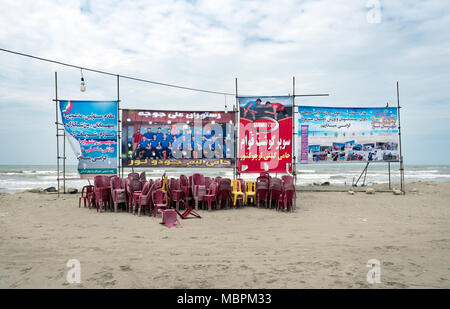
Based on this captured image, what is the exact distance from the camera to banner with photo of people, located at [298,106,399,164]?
1160cm

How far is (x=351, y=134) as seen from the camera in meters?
11.9

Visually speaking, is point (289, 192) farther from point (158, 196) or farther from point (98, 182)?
point (98, 182)

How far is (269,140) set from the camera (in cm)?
1130

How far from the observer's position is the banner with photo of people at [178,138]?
10977 millimetres

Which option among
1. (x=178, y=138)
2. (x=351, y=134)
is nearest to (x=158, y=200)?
(x=178, y=138)

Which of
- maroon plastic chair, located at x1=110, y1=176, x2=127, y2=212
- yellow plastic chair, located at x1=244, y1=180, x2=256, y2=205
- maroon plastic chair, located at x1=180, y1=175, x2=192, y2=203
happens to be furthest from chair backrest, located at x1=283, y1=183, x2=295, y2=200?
maroon plastic chair, located at x1=110, y1=176, x2=127, y2=212

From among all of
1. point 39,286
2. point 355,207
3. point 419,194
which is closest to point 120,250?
point 39,286

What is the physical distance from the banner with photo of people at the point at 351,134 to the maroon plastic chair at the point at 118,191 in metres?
6.81

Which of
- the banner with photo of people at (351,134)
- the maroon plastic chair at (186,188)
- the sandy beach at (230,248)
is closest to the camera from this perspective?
the sandy beach at (230,248)

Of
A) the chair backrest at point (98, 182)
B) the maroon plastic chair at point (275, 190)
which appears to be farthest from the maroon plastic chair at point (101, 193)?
the maroon plastic chair at point (275, 190)

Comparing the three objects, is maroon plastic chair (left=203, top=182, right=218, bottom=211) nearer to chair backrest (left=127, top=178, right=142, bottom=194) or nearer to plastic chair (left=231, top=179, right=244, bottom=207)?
plastic chair (left=231, top=179, right=244, bottom=207)

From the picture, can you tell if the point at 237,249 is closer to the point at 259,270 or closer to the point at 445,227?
the point at 259,270

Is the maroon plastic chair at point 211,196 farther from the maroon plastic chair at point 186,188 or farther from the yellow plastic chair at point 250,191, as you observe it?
the yellow plastic chair at point 250,191
